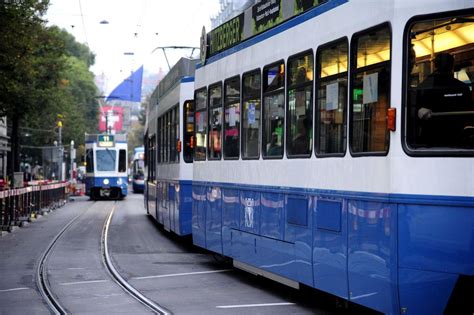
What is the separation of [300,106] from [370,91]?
78.3 inches

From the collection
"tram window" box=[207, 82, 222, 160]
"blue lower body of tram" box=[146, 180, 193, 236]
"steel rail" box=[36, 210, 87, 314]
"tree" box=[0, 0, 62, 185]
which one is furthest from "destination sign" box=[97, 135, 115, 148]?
"tram window" box=[207, 82, 222, 160]

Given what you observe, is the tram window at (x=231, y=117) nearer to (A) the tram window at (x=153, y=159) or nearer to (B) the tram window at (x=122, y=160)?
(A) the tram window at (x=153, y=159)

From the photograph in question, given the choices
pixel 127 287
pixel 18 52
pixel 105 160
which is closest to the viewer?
pixel 127 287

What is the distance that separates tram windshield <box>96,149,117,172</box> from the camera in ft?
163

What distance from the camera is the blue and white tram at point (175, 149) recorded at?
17656mm

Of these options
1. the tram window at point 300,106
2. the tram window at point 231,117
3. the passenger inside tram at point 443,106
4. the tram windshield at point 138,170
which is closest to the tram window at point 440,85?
the passenger inside tram at point 443,106

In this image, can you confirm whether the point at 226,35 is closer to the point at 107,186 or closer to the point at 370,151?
the point at 370,151

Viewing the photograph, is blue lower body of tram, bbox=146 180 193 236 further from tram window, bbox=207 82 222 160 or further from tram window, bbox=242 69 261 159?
tram window, bbox=242 69 261 159

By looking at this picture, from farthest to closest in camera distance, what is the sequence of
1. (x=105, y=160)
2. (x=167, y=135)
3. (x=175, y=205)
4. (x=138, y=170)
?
(x=138, y=170) → (x=105, y=160) → (x=167, y=135) → (x=175, y=205)

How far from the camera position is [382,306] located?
8.05m

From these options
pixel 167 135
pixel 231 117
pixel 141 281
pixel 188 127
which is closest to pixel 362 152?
pixel 231 117

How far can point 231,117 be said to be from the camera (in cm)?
1343

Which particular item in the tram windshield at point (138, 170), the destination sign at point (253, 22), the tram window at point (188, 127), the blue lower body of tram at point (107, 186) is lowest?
the blue lower body of tram at point (107, 186)

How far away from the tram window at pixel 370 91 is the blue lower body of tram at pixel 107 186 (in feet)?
137
